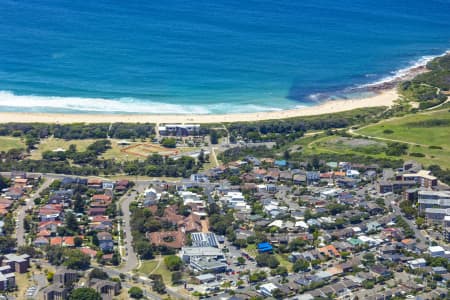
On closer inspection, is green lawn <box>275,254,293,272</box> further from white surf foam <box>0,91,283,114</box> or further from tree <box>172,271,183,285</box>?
white surf foam <box>0,91,283,114</box>

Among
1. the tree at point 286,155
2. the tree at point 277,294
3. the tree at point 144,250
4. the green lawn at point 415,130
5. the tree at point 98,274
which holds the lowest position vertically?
the tree at point 277,294

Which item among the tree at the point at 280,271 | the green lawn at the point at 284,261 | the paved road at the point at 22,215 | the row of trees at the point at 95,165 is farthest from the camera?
the row of trees at the point at 95,165

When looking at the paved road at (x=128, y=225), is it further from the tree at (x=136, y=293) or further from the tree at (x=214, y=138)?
the tree at (x=214, y=138)

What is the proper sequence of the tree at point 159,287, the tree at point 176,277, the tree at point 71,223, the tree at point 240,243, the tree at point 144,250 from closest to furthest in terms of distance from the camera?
the tree at point 159,287 → the tree at point 176,277 → the tree at point 144,250 → the tree at point 240,243 → the tree at point 71,223

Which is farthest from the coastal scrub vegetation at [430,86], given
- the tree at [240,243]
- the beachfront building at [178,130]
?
the tree at [240,243]

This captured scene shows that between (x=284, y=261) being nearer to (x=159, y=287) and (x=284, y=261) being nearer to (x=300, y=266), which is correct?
(x=300, y=266)

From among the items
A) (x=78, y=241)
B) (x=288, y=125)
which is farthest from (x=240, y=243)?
(x=288, y=125)
